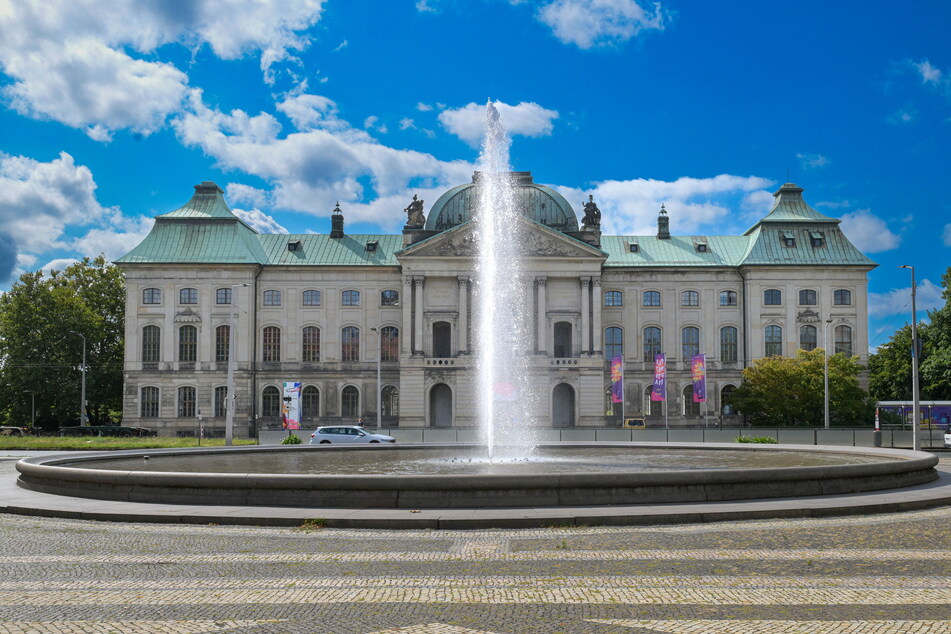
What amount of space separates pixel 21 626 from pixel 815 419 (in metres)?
71.9

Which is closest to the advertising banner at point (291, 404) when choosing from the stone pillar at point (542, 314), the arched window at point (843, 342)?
the stone pillar at point (542, 314)

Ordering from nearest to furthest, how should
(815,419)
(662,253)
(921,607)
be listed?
(921,607)
(815,419)
(662,253)

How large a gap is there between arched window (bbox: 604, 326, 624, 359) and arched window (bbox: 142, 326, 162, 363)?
4153cm

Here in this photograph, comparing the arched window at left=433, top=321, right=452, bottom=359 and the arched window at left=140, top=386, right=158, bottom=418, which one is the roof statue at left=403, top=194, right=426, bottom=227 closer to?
the arched window at left=433, top=321, right=452, bottom=359

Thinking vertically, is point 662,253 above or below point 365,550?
above

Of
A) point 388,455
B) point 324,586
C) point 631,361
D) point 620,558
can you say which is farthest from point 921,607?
point 631,361

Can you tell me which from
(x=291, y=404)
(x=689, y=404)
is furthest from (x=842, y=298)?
(x=291, y=404)

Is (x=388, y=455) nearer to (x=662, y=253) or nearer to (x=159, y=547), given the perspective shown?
(x=159, y=547)

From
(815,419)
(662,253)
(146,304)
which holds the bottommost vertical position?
(815,419)

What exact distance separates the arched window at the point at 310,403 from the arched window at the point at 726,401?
1486 inches

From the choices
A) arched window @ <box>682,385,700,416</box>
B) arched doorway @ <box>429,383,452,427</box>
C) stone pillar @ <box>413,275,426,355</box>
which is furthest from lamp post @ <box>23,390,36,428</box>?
arched window @ <box>682,385,700,416</box>

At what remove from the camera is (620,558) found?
12.9 m

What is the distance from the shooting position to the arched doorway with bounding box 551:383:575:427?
7975 centimetres

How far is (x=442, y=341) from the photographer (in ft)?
270
